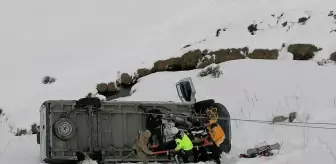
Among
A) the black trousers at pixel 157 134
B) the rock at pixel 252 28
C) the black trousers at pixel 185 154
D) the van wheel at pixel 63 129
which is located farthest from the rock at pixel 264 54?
the van wheel at pixel 63 129

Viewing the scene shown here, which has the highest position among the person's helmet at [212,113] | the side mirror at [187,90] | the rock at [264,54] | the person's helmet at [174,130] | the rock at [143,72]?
the rock at [264,54]

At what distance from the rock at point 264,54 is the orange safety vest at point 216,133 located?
8.69m

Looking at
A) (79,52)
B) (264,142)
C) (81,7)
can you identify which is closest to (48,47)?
(79,52)

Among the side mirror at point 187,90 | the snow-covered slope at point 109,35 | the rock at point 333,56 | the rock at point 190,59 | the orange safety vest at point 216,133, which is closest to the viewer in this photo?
the orange safety vest at point 216,133

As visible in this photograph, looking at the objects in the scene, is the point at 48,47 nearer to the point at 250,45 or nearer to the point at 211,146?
the point at 250,45

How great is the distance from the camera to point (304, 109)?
41.8 ft

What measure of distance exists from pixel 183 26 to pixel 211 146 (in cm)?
1149

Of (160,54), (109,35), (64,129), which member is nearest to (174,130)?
(64,129)

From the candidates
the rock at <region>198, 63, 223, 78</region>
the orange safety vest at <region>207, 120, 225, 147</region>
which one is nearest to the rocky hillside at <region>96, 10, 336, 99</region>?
the rock at <region>198, 63, 223, 78</region>

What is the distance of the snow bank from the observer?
33.1 ft

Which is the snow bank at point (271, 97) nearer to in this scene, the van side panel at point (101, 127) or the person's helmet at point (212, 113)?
the person's helmet at point (212, 113)

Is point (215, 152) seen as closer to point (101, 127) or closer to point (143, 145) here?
point (143, 145)

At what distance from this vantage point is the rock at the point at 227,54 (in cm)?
1902

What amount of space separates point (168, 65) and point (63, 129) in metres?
9.24
